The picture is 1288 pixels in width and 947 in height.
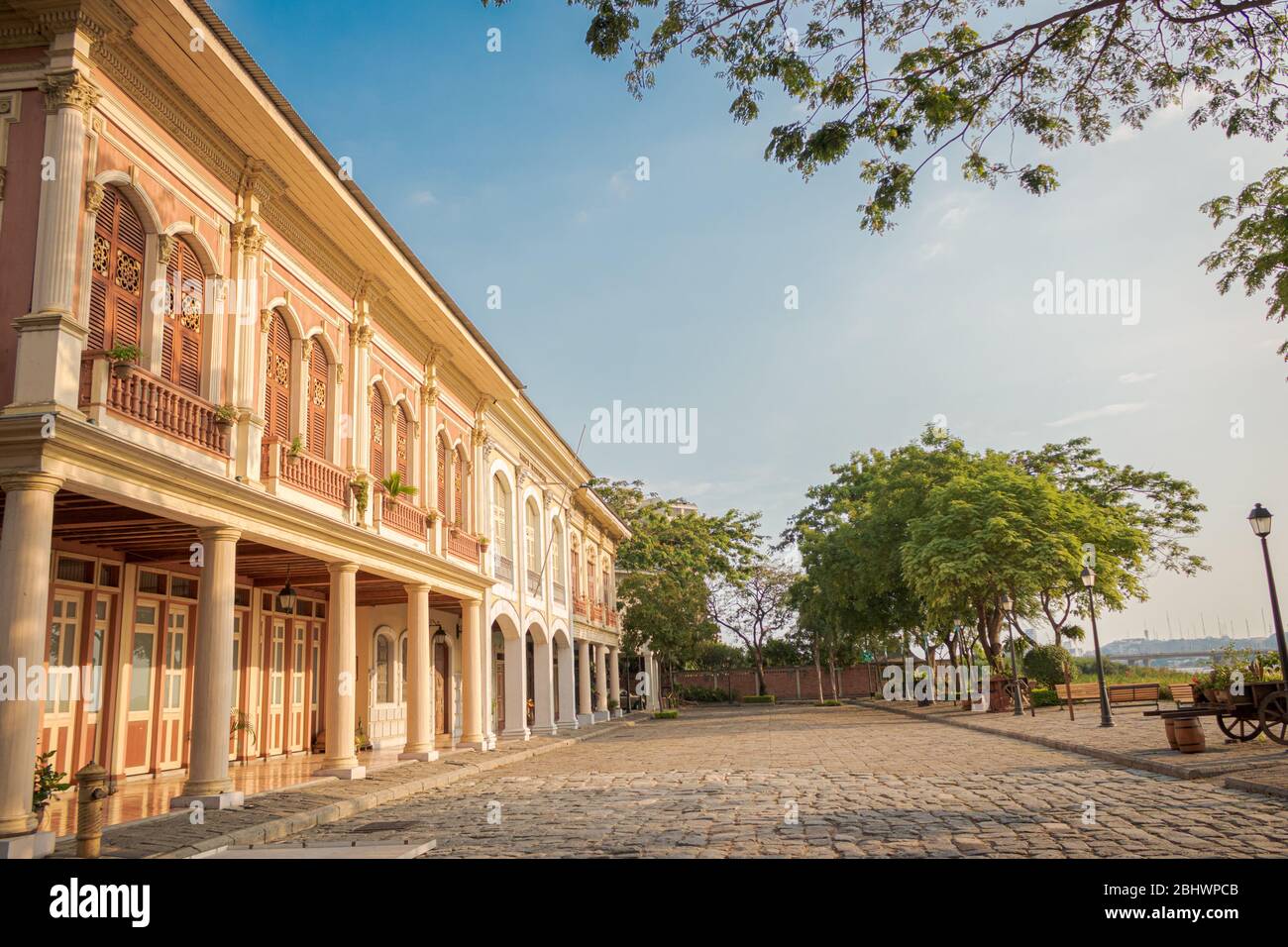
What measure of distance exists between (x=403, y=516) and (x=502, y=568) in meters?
6.74

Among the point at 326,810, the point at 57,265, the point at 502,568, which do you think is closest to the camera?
the point at 57,265

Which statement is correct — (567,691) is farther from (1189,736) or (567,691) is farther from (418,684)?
(1189,736)

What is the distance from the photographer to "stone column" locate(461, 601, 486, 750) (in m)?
20.4

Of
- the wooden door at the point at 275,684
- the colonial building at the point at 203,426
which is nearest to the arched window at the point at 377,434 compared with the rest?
the colonial building at the point at 203,426

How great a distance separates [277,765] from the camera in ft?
53.5

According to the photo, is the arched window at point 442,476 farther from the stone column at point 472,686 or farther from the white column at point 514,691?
the white column at point 514,691

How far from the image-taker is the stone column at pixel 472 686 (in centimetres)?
2042

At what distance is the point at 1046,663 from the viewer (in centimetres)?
3136

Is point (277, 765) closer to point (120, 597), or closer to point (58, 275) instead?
point (120, 597)

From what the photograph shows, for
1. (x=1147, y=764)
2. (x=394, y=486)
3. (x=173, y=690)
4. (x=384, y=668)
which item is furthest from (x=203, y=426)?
(x=1147, y=764)

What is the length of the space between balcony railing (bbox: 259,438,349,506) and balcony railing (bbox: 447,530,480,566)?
196 inches

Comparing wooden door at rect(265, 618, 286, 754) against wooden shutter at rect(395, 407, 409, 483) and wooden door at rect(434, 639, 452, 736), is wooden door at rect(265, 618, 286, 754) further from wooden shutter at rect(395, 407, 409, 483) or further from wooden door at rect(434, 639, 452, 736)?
wooden door at rect(434, 639, 452, 736)

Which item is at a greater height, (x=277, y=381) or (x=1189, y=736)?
(x=277, y=381)

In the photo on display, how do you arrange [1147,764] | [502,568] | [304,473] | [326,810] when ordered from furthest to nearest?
[502,568], [304,473], [1147,764], [326,810]
